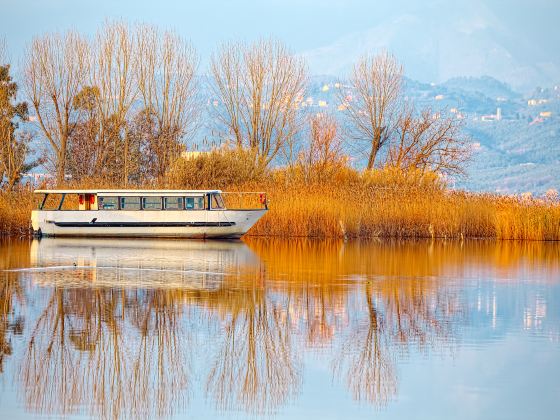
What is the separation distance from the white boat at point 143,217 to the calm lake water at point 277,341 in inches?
455

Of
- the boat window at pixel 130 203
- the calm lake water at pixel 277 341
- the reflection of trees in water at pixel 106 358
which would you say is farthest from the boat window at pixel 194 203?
the reflection of trees in water at pixel 106 358

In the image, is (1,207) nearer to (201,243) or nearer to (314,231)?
(201,243)

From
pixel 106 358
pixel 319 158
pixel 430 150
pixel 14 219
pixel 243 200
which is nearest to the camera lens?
pixel 106 358

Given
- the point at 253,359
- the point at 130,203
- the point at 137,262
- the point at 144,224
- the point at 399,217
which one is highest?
the point at 130,203

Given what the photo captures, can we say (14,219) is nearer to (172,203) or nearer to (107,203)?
(107,203)

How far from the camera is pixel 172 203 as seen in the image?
116 ft

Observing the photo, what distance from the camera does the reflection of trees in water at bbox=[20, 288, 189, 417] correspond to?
31.4 feet

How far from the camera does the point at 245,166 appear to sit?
1654 inches

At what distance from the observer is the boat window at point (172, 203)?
35.2 meters

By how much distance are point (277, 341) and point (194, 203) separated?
22.6 meters

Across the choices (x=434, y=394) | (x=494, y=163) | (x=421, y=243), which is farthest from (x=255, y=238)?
(x=494, y=163)

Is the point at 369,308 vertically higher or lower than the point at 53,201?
lower

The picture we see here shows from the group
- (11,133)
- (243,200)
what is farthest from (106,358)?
(11,133)

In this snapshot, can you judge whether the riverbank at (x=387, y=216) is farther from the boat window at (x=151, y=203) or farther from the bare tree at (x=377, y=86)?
the bare tree at (x=377, y=86)
